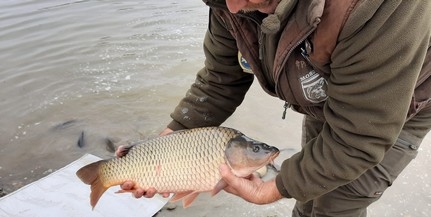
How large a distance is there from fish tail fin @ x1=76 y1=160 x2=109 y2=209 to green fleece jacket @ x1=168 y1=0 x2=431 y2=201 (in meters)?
0.88

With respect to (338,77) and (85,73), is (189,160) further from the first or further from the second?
(85,73)

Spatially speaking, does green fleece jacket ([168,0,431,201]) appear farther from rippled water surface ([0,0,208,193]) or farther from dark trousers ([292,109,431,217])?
rippled water surface ([0,0,208,193])

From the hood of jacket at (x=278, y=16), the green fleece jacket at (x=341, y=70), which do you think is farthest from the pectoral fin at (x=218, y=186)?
the hood of jacket at (x=278, y=16)

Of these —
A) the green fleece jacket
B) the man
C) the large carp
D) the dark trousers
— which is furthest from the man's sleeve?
the dark trousers

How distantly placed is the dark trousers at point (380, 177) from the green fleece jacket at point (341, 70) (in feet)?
0.47

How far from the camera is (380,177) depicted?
74.2 inches

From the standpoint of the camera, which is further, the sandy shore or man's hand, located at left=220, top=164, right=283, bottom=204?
the sandy shore

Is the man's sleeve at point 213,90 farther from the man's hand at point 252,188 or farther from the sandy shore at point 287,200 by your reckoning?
the sandy shore at point 287,200

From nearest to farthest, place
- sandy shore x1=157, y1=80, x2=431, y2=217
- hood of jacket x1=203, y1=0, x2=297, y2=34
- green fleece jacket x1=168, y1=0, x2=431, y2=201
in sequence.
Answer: green fleece jacket x1=168, y1=0, x2=431, y2=201
hood of jacket x1=203, y1=0, x2=297, y2=34
sandy shore x1=157, y1=80, x2=431, y2=217

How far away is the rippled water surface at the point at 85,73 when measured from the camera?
12.7 feet

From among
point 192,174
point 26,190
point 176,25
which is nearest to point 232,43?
point 192,174

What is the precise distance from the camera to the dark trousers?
1854mm

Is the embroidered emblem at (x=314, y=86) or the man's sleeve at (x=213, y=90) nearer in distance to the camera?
the embroidered emblem at (x=314, y=86)

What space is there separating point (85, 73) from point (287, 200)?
3.30 metres
